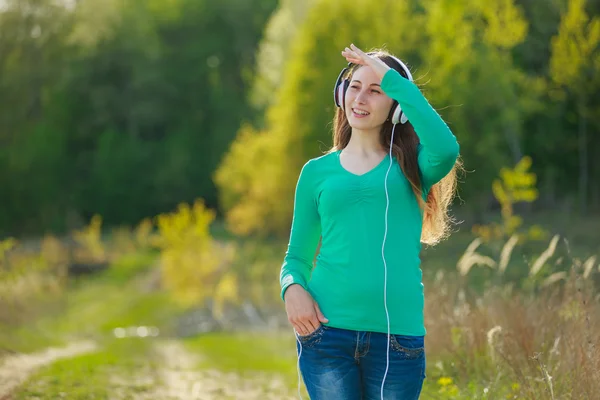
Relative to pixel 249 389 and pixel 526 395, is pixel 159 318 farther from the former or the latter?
pixel 526 395

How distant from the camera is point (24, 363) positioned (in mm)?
8336

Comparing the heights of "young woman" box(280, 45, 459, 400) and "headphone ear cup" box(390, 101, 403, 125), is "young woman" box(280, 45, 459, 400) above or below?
below

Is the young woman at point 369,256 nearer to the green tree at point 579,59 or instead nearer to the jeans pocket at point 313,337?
the jeans pocket at point 313,337

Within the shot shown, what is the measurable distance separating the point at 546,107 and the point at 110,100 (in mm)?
22688

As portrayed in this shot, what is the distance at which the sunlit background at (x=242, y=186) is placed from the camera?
21.7 ft

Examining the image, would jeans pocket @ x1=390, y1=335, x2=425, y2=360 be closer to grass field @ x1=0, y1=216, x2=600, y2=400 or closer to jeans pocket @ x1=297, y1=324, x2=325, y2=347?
jeans pocket @ x1=297, y1=324, x2=325, y2=347

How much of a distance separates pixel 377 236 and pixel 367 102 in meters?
0.49

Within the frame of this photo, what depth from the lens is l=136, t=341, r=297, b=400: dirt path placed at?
23.4 ft

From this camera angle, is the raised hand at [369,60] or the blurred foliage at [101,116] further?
the blurred foliage at [101,116]

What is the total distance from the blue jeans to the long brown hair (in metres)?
0.50

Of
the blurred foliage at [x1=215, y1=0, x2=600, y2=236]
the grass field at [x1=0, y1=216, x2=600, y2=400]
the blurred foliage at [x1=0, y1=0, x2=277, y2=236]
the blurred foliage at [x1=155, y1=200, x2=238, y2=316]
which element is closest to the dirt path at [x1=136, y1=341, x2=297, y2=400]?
the grass field at [x1=0, y1=216, x2=600, y2=400]

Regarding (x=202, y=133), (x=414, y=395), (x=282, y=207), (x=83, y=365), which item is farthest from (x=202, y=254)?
(x=202, y=133)

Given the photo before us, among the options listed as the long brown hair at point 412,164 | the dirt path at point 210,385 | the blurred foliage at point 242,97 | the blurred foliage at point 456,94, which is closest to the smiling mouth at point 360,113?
the long brown hair at point 412,164

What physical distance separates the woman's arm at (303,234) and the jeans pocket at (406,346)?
14.6 inches
